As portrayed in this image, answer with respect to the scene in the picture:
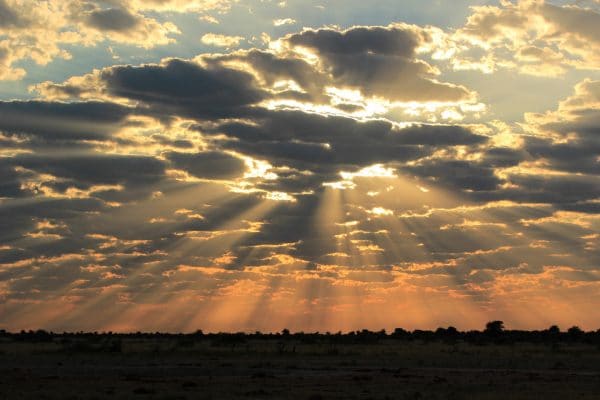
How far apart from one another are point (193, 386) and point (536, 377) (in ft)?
89.6

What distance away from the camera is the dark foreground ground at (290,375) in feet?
157

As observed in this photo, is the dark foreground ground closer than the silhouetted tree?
Yes

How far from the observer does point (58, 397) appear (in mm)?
44219

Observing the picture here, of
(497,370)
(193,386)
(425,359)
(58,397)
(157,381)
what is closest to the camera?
(58,397)

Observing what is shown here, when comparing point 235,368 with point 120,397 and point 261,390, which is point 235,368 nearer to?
point 261,390

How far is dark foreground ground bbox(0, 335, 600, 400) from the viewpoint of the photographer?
4775 cm

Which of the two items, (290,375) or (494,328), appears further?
(494,328)

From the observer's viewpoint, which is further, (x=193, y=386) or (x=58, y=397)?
(x=193, y=386)

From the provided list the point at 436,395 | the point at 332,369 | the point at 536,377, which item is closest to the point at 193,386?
the point at 436,395

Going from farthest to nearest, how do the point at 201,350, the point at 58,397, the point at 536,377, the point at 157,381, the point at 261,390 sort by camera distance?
the point at 201,350, the point at 536,377, the point at 157,381, the point at 261,390, the point at 58,397

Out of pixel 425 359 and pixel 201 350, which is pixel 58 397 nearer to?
pixel 425 359

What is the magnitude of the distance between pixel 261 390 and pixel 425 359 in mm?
42441

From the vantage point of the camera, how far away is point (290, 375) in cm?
6406

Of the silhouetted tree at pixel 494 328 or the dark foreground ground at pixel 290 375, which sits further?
the silhouetted tree at pixel 494 328
